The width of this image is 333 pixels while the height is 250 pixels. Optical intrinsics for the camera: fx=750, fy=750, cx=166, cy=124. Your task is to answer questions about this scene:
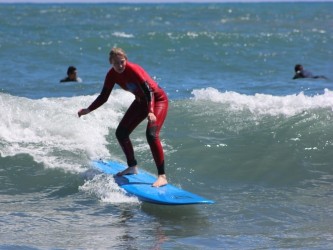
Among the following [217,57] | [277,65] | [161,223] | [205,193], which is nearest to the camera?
[161,223]

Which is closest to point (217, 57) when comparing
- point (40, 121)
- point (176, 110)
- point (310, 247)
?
point (176, 110)

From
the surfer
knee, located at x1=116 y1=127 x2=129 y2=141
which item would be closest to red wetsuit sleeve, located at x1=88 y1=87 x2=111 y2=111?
the surfer

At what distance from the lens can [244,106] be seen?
448 inches

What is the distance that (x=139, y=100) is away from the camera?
732 cm

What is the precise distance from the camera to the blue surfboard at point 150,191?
22.7ft

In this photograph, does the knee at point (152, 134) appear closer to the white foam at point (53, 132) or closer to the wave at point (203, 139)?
the wave at point (203, 139)

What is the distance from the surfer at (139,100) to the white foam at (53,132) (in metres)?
1.33

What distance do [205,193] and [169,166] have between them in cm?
108

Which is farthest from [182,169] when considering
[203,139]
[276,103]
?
[276,103]

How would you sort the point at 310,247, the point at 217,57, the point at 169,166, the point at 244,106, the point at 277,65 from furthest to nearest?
the point at 217,57, the point at 277,65, the point at 244,106, the point at 169,166, the point at 310,247

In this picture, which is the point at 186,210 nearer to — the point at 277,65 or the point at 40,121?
the point at 40,121

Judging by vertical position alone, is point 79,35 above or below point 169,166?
above

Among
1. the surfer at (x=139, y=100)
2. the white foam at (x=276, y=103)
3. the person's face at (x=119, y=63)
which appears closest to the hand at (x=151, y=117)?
the surfer at (x=139, y=100)

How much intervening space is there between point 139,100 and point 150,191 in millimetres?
891
